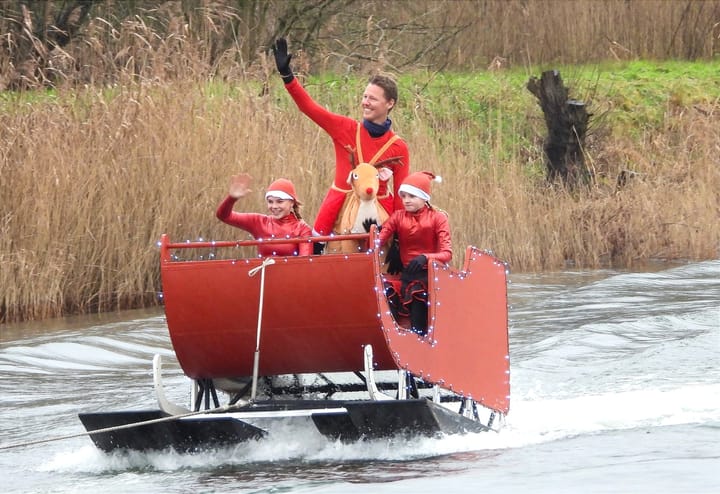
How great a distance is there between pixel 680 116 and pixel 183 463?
53.2 feet

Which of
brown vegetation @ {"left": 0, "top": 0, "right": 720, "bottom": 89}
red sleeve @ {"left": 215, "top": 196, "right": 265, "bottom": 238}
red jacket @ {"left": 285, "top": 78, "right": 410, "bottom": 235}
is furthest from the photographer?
brown vegetation @ {"left": 0, "top": 0, "right": 720, "bottom": 89}

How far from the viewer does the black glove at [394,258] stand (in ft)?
28.0

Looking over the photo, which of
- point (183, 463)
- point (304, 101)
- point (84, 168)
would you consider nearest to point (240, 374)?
point (183, 463)

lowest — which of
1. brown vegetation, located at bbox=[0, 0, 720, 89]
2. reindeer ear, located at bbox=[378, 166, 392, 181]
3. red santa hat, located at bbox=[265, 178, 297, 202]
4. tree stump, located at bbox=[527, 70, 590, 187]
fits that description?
red santa hat, located at bbox=[265, 178, 297, 202]

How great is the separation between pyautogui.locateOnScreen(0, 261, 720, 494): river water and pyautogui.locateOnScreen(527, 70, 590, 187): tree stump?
3454 millimetres

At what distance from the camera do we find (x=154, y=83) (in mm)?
14672

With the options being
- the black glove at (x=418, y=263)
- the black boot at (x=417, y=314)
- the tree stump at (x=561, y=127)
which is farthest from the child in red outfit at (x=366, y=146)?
the tree stump at (x=561, y=127)

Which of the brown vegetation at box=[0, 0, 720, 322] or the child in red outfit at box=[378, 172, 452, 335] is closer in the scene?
the child in red outfit at box=[378, 172, 452, 335]

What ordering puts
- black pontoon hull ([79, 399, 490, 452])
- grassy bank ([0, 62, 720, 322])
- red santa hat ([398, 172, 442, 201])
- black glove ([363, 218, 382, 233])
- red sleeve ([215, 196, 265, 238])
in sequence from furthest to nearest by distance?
grassy bank ([0, 62, 720, 322]), red sleeve ([215, 196, 265, 238]), black glove ([363, 218, 382, 233]), red santa hat ([398, 172, 442, 201]), black pontoon hull ([79, 399, 490, 452])

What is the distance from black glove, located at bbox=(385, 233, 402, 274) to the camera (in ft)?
28.0

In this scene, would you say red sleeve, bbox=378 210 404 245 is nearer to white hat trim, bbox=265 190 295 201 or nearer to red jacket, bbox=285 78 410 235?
red jacket, bbox=285 78 410 235

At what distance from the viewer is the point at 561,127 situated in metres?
19.9

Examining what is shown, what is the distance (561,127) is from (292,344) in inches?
496

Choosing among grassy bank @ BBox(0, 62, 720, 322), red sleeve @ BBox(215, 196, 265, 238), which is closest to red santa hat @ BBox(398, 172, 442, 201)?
red sleeve @ BBox(215, 196, 265, 238)
